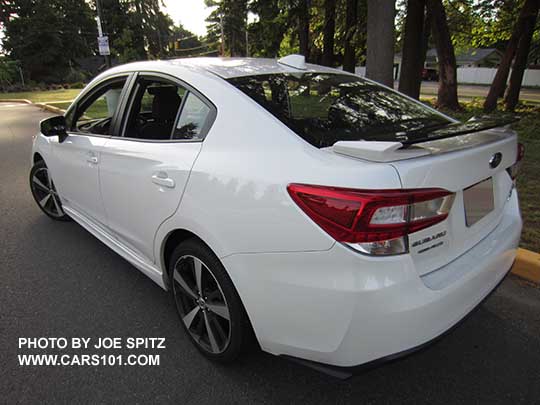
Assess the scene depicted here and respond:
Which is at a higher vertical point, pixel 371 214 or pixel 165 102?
pixel 165 102

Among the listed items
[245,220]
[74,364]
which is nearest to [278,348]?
[245,220]

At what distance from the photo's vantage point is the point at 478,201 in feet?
6.38

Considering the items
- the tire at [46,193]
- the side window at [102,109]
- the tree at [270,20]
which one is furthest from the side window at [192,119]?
the tree at [270,20]

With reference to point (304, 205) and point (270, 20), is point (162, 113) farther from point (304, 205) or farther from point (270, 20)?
point (270, 20)

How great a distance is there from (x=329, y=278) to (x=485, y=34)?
76.3 feet

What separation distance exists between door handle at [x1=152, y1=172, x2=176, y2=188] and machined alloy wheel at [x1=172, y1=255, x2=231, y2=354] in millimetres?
421

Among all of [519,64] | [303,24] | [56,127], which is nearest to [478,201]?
[56,127]

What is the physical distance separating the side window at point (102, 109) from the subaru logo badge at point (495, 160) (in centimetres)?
249

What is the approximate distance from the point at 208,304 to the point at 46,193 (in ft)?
10.1

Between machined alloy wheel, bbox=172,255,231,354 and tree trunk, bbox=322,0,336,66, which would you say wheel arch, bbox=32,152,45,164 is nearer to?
machined alloy wheel, bbox=172,255,231,354

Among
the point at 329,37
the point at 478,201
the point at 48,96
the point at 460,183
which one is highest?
the point at 329,37

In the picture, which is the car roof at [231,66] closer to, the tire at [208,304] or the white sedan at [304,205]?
the white sedan at [304,205]

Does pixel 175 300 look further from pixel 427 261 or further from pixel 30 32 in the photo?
pixel 30 32

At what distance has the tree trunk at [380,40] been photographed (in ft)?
20.7
